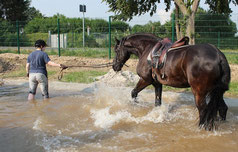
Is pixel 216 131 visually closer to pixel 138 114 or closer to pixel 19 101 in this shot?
pixel 138 114

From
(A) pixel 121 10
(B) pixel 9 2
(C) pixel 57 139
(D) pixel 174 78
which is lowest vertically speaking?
(C) pixel 57 139

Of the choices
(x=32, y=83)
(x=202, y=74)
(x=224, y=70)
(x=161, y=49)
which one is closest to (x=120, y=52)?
(x=161, y=49)

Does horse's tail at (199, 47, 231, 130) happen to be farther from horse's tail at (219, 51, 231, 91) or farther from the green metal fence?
the green metal fence

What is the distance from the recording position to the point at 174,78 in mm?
4961

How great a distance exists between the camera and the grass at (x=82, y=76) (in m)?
9.82

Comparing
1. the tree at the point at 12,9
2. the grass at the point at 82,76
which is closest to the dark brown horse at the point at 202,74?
the grass at the point at 82,76

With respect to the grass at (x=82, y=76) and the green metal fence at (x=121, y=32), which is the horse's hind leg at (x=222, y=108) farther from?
the green metal fence at (x=121, y=32)

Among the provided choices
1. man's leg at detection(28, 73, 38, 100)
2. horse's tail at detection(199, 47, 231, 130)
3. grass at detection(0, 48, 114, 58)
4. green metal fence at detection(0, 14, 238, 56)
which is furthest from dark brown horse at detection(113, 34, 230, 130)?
grass at detection(0, 48, 114, 58)

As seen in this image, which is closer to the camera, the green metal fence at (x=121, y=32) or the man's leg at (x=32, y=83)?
the man's leg at (x=32, y=83)

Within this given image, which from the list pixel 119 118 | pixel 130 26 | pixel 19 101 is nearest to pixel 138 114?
pixel 119 118

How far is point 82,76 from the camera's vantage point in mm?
10398

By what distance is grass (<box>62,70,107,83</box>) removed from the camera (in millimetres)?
9822

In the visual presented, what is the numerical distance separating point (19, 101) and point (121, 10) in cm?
1119

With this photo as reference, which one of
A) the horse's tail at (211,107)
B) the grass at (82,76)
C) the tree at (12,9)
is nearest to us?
the horse's tail at (211,107)
